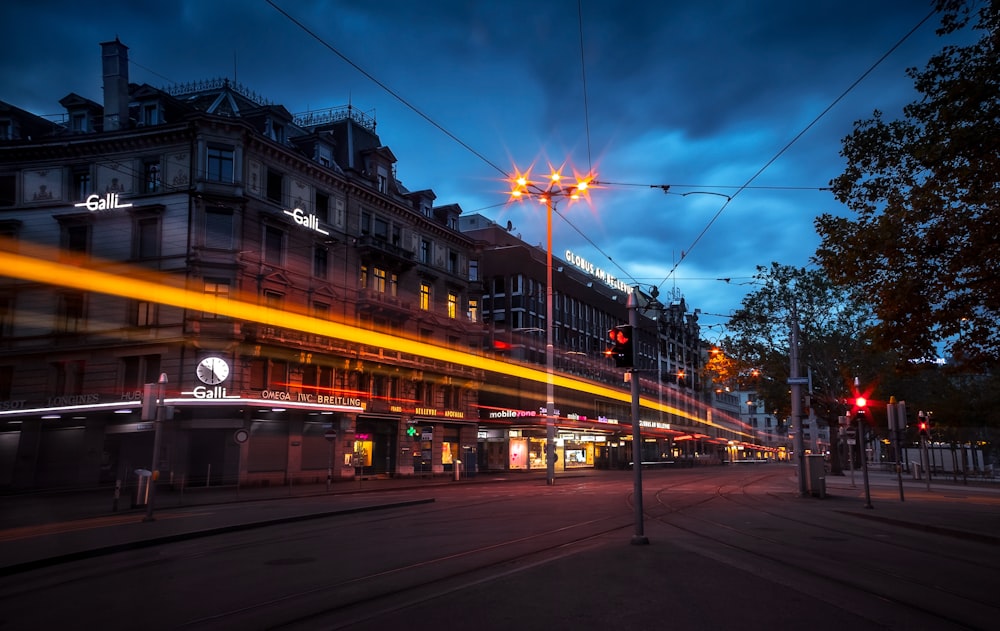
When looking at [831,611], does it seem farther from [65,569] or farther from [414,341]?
[414,341]

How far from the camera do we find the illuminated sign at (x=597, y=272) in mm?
77438

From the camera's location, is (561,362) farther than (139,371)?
Yes

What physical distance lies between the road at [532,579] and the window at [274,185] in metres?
23.9

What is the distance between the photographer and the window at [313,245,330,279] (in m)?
39.8

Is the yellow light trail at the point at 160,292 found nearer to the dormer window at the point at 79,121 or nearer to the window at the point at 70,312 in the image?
the window at the point at 70,312

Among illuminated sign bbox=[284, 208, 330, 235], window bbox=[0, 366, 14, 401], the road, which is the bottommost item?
the road

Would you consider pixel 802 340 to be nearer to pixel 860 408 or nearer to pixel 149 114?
pixel 860 408

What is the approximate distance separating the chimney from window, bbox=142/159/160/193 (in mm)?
2937

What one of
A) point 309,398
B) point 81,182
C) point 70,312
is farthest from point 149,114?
point 309,398

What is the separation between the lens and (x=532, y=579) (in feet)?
31.1

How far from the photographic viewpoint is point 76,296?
36.5 meters

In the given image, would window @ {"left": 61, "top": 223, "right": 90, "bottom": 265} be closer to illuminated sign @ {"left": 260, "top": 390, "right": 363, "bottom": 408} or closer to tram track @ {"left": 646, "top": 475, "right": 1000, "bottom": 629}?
illuminated sign @ {"left": 260, "top": 390, "right": 363, "bottom": 408}

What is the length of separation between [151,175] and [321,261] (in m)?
9.49

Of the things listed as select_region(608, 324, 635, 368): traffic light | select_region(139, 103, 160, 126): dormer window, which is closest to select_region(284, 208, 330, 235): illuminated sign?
select_region(139, 103, 160, 126): dormer window
